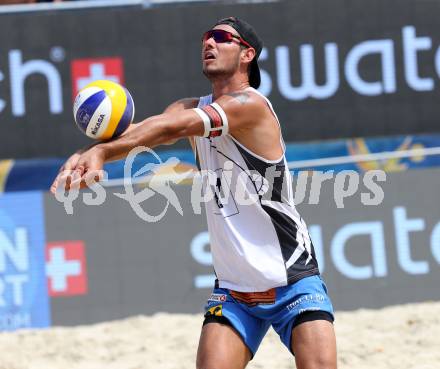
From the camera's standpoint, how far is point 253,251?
4.09 metres

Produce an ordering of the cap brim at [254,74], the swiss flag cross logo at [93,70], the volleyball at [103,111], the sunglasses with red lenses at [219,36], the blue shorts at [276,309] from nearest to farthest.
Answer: the volleyball at [103,111] < the blue shorts at [276,309] < the sunglasses with red lenses at [219,36] < the cap brim at [254,74] < the swiss flag cross logo at [93,70]

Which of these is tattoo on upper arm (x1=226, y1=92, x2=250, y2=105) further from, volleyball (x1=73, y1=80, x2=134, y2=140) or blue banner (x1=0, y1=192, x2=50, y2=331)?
blue banner (x1=0, y1=192, x2=50, y2=331)

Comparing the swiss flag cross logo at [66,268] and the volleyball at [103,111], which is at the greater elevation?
the volleyball at [103,111]

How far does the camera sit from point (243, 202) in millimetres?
4102

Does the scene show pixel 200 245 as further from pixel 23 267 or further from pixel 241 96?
pixel 241 96

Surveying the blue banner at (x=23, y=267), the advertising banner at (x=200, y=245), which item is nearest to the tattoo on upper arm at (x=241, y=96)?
the advertising banner at (x=200, y=245)

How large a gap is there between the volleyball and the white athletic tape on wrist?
29 cm

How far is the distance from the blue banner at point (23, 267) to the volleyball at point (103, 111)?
3751 mm

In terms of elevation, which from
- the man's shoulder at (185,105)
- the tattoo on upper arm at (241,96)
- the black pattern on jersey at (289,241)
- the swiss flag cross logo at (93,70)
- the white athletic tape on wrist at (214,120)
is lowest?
the black pattern on jersey at (289,241)

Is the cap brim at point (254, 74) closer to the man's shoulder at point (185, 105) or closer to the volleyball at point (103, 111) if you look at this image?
the man's shoulder at point (185, 105)

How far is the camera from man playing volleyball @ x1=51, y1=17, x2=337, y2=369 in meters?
3.97

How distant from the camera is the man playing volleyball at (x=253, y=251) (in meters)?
3.97

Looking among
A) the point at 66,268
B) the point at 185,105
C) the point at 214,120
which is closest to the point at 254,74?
the point at 185,105

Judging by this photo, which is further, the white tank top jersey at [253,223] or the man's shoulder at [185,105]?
the man's shoulder at [185,105]
